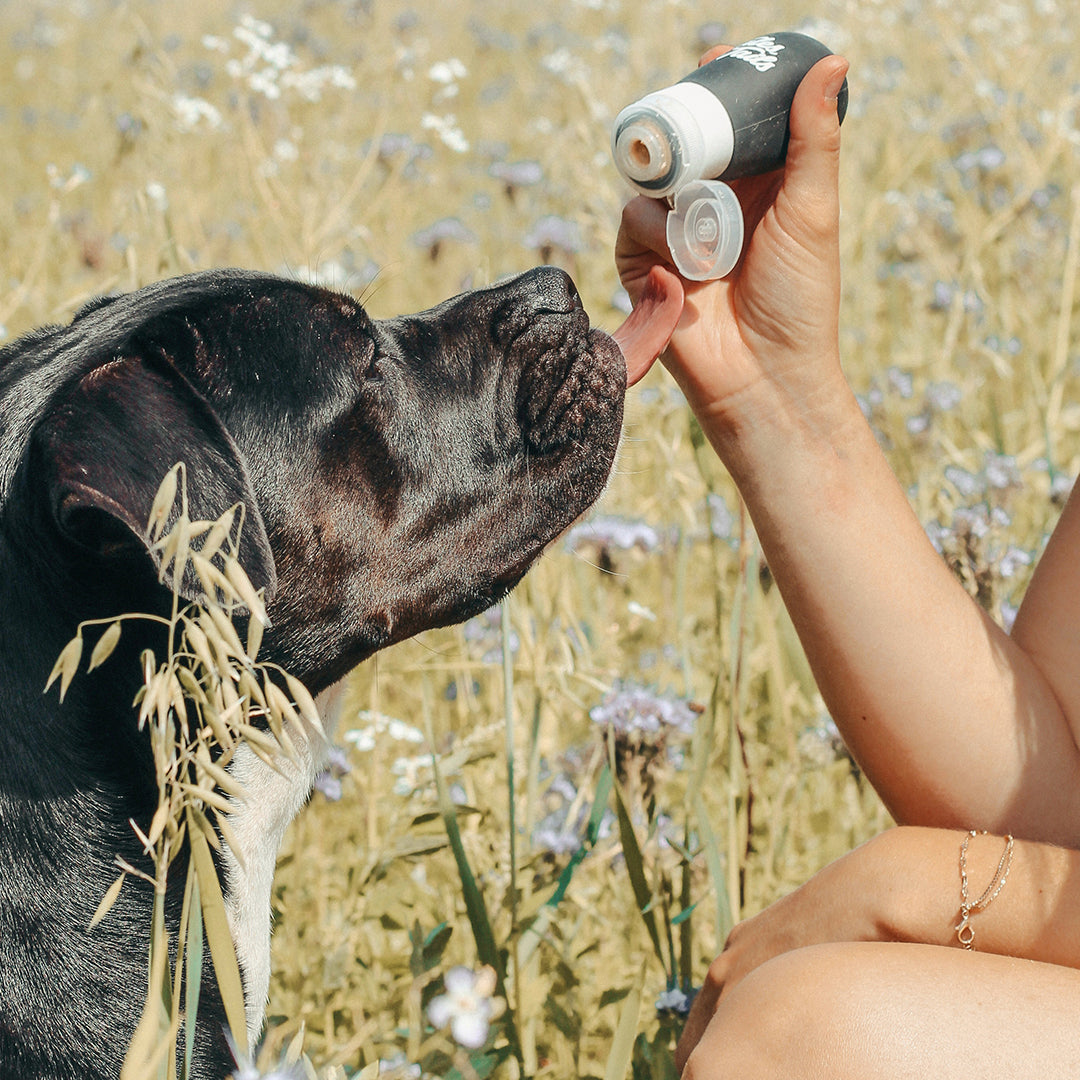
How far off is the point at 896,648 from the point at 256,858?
37.1 inches

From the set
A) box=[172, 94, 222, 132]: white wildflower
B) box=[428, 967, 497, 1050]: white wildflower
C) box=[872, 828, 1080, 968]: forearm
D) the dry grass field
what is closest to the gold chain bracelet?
box=[872, 828, 1080, 968]: forearm

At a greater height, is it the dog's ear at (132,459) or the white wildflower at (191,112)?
the white wildflower at (191,112)

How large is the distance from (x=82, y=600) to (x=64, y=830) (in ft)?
0.91

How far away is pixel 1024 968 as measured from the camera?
1.47 meters

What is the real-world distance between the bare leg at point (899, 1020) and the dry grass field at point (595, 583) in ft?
0.55

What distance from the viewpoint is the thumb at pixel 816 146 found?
1753mm

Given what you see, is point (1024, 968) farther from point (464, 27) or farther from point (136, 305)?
point (464, 27)

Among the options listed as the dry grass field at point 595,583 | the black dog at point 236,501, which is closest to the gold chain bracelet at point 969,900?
the dry grass field at point 595,583

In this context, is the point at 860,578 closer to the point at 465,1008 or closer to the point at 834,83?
the point at 834,83

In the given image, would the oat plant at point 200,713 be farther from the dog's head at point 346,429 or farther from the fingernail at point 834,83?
the fingernail at point 834,83

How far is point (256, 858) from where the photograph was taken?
1.84 m

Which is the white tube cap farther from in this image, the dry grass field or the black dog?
the dry grass field

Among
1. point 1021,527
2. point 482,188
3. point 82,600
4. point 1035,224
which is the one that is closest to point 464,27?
point 482,188

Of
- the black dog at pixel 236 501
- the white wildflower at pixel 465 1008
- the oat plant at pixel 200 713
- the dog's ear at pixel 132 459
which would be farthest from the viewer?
the black dog at pixel 236 501
